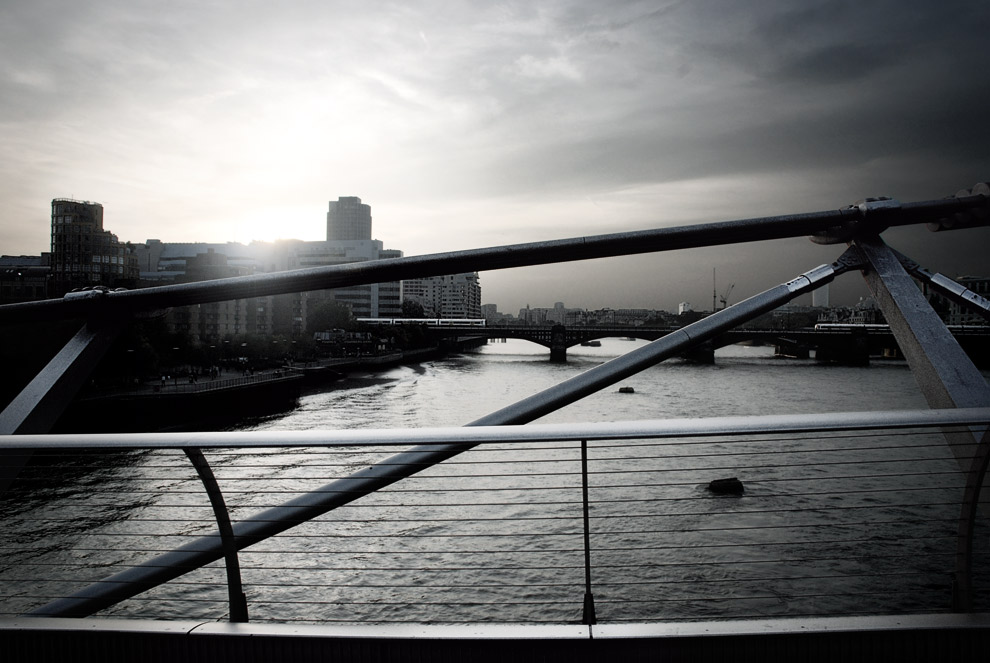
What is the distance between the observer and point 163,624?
174 cm

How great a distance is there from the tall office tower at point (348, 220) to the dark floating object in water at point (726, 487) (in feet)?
536

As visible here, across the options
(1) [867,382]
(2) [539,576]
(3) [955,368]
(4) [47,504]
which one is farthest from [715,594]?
(1) [867,382]

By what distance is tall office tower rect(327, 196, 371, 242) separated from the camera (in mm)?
170875

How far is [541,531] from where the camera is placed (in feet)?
38.5

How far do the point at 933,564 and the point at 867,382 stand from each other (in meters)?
29.9

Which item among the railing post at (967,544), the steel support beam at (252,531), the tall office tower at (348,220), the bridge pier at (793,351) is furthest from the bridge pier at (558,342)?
the tall office tower at (348,220)

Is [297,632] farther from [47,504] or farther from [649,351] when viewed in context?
[47,504]

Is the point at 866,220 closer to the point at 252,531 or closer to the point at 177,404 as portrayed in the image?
the point at 252,531

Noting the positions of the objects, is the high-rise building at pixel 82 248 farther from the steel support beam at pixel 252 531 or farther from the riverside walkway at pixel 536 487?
the steel support beam at pixel 252 531

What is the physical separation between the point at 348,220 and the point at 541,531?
167647mm

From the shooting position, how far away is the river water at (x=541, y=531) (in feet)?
6.95

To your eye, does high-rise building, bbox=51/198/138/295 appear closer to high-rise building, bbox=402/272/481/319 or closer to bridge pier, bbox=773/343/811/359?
bridge pier, bbox=773/343/811/359

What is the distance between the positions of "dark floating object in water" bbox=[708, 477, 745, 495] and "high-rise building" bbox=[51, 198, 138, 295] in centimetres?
4482

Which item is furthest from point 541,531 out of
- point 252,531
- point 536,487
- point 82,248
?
point 82,248
